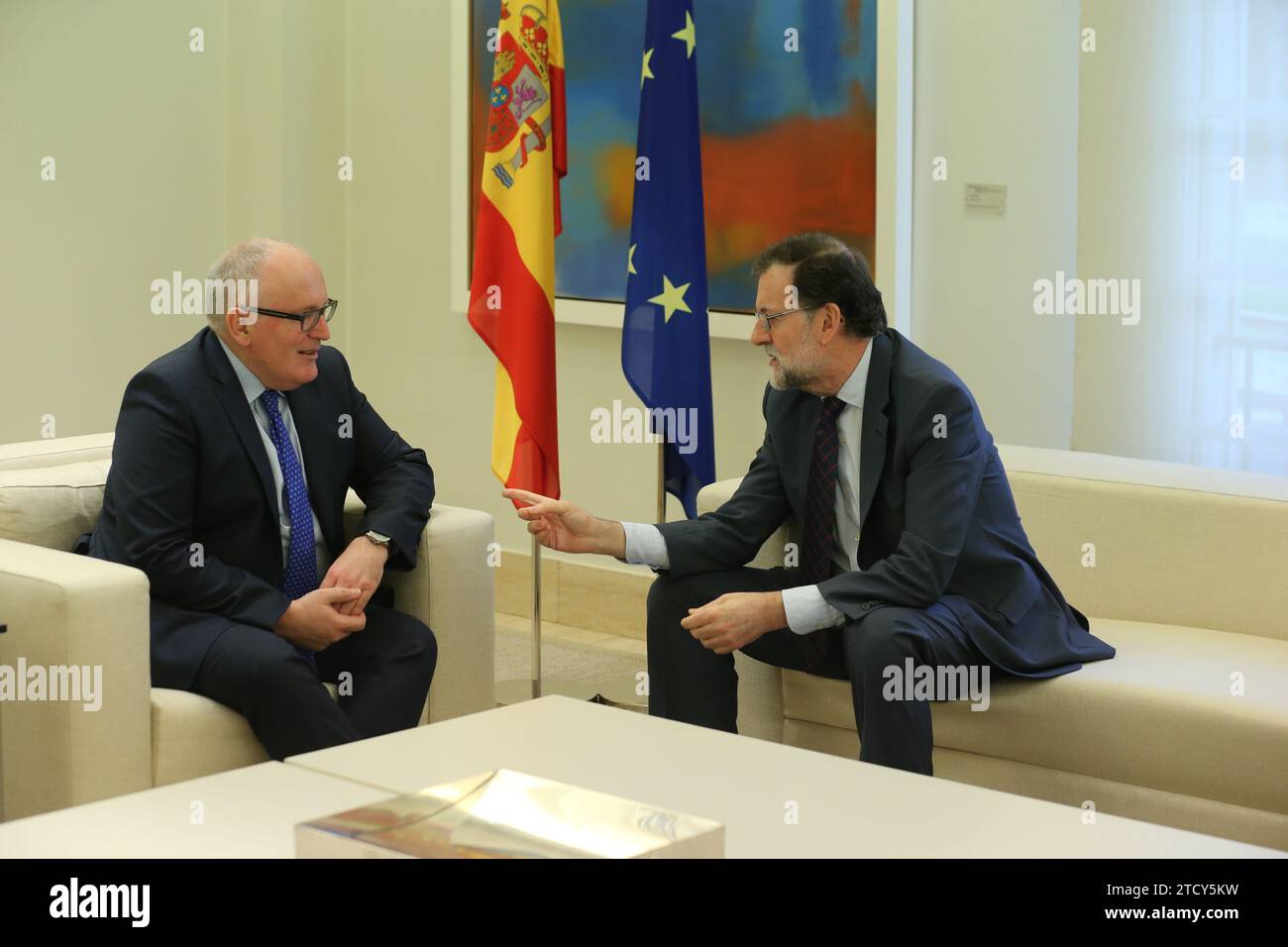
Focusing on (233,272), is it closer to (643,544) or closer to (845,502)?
(643,544)

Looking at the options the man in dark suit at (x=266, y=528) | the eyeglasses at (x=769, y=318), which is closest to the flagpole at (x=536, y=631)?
the man in dark suit at (x=266, y=528)

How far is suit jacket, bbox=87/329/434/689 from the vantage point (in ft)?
9.72

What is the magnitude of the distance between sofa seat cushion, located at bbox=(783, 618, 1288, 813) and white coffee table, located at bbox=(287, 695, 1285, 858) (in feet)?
2.50

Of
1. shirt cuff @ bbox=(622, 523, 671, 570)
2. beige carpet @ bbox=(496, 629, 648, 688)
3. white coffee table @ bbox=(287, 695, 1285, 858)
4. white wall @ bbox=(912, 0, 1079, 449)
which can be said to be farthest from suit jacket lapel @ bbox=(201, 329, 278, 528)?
white wall @ bbox=(912, 0, 1079, 449)

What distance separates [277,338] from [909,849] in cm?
170

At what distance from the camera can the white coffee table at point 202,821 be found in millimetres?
1924

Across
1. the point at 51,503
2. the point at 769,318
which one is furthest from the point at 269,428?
the point at 769,318

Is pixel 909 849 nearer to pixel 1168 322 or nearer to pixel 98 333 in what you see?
pixel 1168 322

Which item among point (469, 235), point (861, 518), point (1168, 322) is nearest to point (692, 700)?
point (861, 518)

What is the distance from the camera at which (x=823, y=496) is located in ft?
10.5

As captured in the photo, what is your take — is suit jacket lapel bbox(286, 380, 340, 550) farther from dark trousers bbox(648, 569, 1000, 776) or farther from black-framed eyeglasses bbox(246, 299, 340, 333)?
dark trousers bbox(648, 569, 1000, 776)

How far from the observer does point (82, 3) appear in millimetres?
5047

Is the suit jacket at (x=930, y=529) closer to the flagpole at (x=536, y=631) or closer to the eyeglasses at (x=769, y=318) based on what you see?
the eyeglasses at (x=769, y=318)

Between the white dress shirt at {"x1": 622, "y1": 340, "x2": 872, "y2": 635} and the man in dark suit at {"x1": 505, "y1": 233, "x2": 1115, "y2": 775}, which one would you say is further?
the white dress shirt at {"x1": 622, "y1": 340, "x2": 872, "y2": 635}
